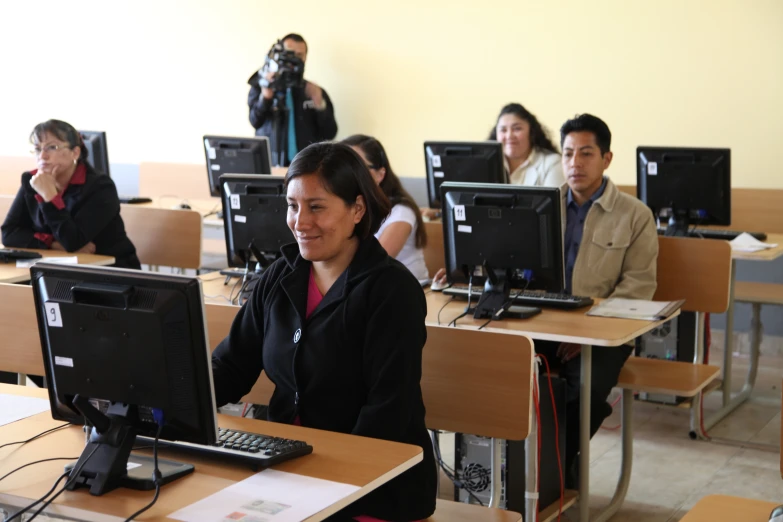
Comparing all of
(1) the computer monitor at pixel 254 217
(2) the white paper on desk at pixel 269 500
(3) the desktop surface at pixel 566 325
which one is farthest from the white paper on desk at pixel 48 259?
(2) the white paper on desk at pixel 269 500

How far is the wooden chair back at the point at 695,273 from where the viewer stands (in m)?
3.69

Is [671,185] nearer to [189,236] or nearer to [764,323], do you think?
[764,323]

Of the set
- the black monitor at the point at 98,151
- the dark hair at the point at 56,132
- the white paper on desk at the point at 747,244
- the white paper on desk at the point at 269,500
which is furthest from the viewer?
the black monitor at the point at 98,151

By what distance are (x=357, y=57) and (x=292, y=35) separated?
0.47 m

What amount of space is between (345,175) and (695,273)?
193 centimetres

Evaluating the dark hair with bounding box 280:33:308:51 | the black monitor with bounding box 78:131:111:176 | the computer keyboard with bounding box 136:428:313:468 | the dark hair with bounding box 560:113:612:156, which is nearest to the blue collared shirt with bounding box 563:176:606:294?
the dark hair with bounding box 560:113:612:156

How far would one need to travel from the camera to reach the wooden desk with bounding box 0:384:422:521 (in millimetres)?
1735

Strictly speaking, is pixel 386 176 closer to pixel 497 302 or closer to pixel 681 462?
pixel 497 302

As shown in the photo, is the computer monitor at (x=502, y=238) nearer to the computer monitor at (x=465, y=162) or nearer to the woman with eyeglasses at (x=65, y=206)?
the computer monitor at (x=465, y=162)

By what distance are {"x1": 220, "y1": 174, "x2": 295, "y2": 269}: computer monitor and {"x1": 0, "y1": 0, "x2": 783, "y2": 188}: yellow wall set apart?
2985 millimetres

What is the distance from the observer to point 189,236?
14.8 ft

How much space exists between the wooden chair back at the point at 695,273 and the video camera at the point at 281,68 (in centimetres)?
362

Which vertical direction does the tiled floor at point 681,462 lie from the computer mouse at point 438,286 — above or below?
below

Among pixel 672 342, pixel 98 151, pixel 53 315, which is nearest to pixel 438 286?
pixel 672 342
